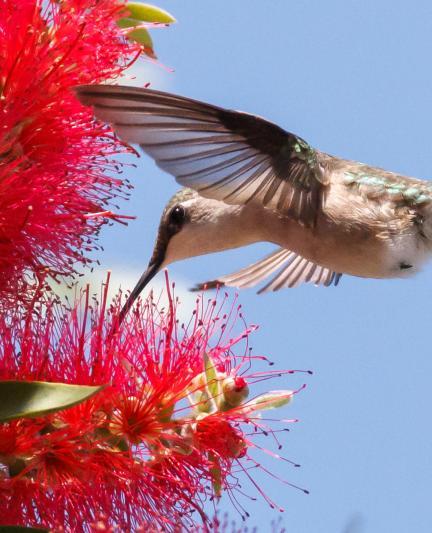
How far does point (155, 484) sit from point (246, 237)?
3.35ft

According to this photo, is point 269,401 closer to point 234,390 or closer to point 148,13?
point 234,390

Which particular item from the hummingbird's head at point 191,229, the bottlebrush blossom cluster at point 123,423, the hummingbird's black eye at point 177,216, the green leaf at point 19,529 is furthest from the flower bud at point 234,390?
the hummingbird's black eye at point 177,216

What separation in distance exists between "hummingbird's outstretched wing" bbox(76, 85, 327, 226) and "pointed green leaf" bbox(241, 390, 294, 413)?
1.74 feet

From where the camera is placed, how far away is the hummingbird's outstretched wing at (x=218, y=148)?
1.71m

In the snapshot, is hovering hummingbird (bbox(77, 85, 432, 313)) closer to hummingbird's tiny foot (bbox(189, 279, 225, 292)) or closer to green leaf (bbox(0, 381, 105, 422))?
hummingbird's tiny foot (bbox(189, 279, 225, 292))

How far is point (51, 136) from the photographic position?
1707 millimetres

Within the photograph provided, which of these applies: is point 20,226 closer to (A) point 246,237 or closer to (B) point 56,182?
(B) point 56,182

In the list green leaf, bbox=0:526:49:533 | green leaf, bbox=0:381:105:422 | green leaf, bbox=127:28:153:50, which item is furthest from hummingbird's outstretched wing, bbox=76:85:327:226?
green leaf, bbox=0:526:49:533

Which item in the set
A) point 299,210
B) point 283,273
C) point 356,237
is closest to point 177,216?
point 299,210

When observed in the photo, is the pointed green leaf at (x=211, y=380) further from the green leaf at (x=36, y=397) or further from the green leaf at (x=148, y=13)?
the green leaf at (x=148, y=13)

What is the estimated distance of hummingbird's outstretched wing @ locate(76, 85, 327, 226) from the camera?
67.3 inches

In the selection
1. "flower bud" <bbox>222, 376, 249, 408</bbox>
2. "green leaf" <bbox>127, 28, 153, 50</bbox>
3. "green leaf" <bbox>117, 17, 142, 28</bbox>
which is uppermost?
"green leaf" <bbox>117, 17, 142, 28</bbox>

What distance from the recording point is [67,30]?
1.71 metres

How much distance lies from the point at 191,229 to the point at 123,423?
0.89m
